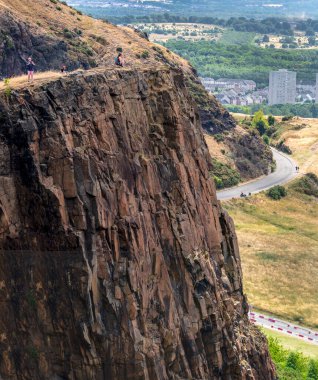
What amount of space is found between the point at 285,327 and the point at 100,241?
5918cm

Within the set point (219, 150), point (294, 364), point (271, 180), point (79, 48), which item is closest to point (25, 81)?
point (294, 364)

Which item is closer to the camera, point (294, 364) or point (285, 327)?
point (294, 364)

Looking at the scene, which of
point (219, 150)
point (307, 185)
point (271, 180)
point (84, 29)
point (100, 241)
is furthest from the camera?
point (271, 180)

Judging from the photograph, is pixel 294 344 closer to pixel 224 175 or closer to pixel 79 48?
pixel 79 48

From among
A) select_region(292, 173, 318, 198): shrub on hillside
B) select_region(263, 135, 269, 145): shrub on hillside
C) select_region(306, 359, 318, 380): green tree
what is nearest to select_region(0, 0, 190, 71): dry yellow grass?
select_region(292, 173, 318, 198): shrub on hillside

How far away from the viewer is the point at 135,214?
130ft

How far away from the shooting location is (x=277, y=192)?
150m

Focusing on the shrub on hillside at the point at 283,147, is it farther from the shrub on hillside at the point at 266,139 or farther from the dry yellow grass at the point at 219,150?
the dry yellow grass at the point at 219,150

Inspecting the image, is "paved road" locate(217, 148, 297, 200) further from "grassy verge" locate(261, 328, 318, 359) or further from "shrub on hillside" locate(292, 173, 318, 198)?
"grassy verge" locate(261, 328, 318, 359)

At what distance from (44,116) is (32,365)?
9.36m

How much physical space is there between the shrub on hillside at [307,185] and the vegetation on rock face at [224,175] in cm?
933

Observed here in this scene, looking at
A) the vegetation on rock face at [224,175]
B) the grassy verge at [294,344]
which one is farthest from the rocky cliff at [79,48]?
the grassy verge at [294,344]

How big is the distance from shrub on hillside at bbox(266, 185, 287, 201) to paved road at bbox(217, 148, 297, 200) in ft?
7.72

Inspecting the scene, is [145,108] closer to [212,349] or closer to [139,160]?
[139,160]
